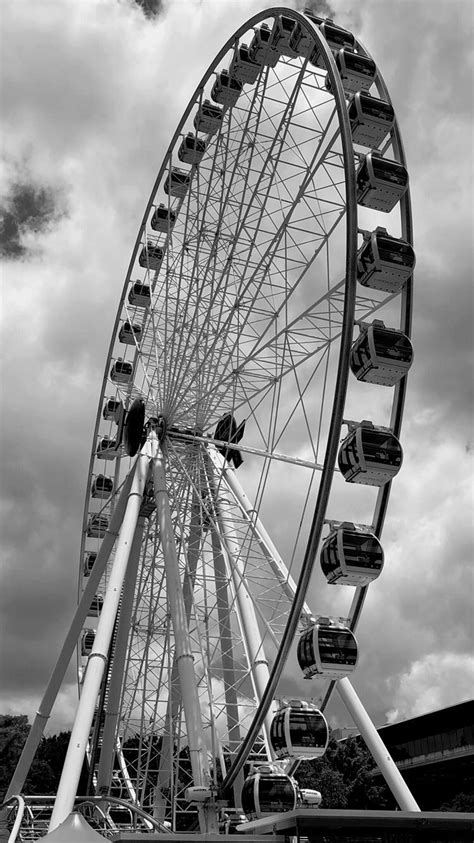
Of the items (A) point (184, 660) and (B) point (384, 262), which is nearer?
(B) point (384, 262)

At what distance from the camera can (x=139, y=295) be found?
26.9 meters

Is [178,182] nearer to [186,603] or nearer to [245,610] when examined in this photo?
[186,603]

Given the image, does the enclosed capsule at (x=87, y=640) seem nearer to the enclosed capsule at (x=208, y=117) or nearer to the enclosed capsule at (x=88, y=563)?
the enclosed capsule at (x=88, y=563)

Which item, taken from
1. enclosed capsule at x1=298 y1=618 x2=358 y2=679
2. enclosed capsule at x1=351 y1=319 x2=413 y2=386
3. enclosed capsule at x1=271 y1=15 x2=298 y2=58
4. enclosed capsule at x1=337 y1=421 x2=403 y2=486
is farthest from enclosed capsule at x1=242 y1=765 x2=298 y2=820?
enclosed capsule at x1=271 y1=15 x2=298 y2=58

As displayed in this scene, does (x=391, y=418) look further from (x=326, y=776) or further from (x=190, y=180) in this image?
(x=326, y=776)

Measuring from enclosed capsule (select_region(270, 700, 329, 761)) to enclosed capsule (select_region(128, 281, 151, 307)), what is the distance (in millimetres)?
15755

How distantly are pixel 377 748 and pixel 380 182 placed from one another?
1073cm

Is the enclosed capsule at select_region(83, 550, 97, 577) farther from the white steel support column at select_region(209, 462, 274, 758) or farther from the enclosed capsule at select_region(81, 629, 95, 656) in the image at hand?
the white steel support column at select_region(209, 462, 274, 758)

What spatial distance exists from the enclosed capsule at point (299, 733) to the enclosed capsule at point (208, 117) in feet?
53.8

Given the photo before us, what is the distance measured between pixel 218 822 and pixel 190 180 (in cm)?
1638

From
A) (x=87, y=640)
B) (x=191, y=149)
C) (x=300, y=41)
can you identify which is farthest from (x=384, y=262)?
(x=87, y=640)

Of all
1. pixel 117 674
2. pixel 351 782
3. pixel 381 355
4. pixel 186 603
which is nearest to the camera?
pixel 381 355

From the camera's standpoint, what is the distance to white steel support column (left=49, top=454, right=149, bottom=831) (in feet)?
49.5

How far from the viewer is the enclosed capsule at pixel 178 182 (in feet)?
82.7
